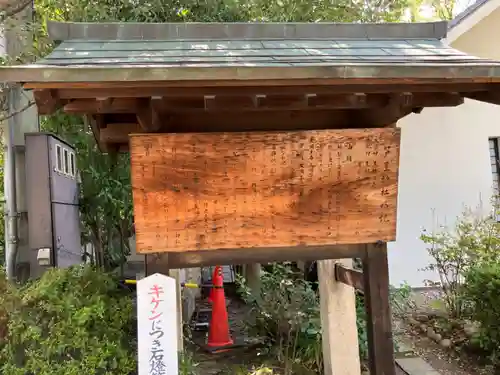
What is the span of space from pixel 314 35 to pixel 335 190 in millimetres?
1590

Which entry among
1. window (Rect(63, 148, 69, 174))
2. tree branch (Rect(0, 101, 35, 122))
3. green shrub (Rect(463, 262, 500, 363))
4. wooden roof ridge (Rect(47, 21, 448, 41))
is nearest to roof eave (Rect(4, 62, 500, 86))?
wooden roof ridge (Rect(47, 21, 448, 41))

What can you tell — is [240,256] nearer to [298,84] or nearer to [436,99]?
[298,84]

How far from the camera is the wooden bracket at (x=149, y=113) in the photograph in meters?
2.82

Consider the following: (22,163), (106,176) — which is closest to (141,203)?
(22,163)

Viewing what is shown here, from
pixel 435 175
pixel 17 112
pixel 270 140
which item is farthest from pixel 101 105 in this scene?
pixel 435 175

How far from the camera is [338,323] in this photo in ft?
15.0

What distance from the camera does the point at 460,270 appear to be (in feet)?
21.8

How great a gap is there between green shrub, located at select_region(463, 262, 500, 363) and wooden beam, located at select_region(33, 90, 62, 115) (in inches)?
221

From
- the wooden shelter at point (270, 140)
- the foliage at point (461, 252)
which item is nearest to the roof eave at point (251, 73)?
the wooden shelter at point (270, 140)

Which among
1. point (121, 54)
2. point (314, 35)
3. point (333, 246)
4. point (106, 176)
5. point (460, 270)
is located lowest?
point (460, 270)

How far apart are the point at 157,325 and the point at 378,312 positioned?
1619 mm

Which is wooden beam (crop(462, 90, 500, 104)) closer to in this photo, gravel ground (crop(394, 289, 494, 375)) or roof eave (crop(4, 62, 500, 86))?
roof eave (crop(4, 62, 500, 86))

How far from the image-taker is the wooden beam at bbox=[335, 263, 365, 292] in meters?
3.90

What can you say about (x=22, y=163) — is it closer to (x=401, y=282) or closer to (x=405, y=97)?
(x=405, y=97)
